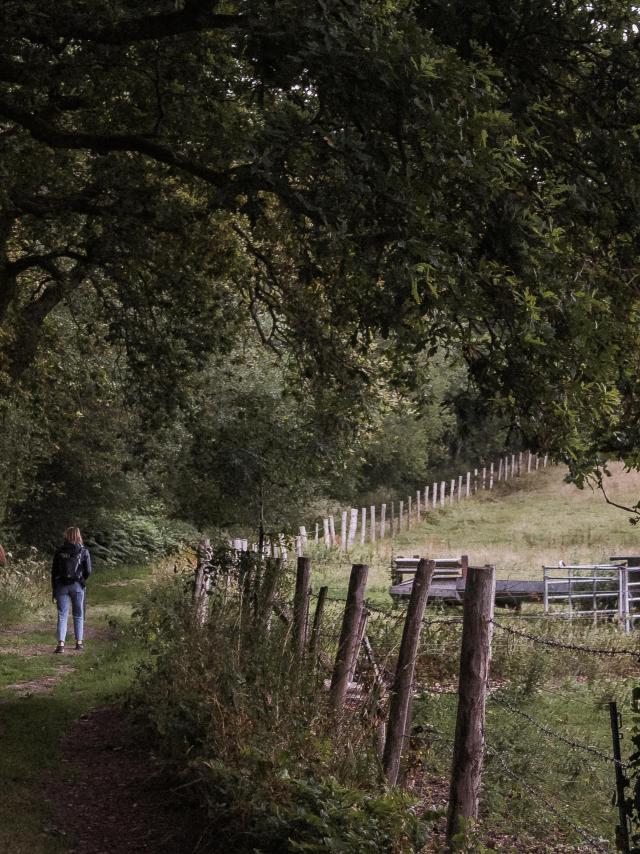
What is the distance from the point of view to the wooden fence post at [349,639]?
7633 mm

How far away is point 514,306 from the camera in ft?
23.5

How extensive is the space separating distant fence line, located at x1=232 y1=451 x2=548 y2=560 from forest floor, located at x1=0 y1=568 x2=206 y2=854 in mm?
18740

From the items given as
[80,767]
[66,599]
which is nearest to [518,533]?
[66,599]

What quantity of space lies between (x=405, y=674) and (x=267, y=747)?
1.01 metres

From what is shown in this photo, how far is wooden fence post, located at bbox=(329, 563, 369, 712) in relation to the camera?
301 inches

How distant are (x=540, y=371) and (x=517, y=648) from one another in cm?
706

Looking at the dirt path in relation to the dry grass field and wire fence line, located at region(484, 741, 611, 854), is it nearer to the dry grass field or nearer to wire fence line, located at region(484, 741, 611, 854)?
Answer: wire fence line, located at region(484, 741, 611, 854)

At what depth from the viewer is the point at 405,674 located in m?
6.82

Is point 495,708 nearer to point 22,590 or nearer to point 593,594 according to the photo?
point 593,594

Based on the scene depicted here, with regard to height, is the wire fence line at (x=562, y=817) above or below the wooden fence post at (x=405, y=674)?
below

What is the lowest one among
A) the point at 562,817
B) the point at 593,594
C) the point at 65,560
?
the point at 593,594

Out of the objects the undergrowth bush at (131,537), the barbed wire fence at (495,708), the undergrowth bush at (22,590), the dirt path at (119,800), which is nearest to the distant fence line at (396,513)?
the undergrowth bush at (131,537)

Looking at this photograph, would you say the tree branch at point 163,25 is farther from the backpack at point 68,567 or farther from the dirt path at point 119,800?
the backpack at point 68,567

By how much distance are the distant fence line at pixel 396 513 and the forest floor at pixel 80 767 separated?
18.7 meters
